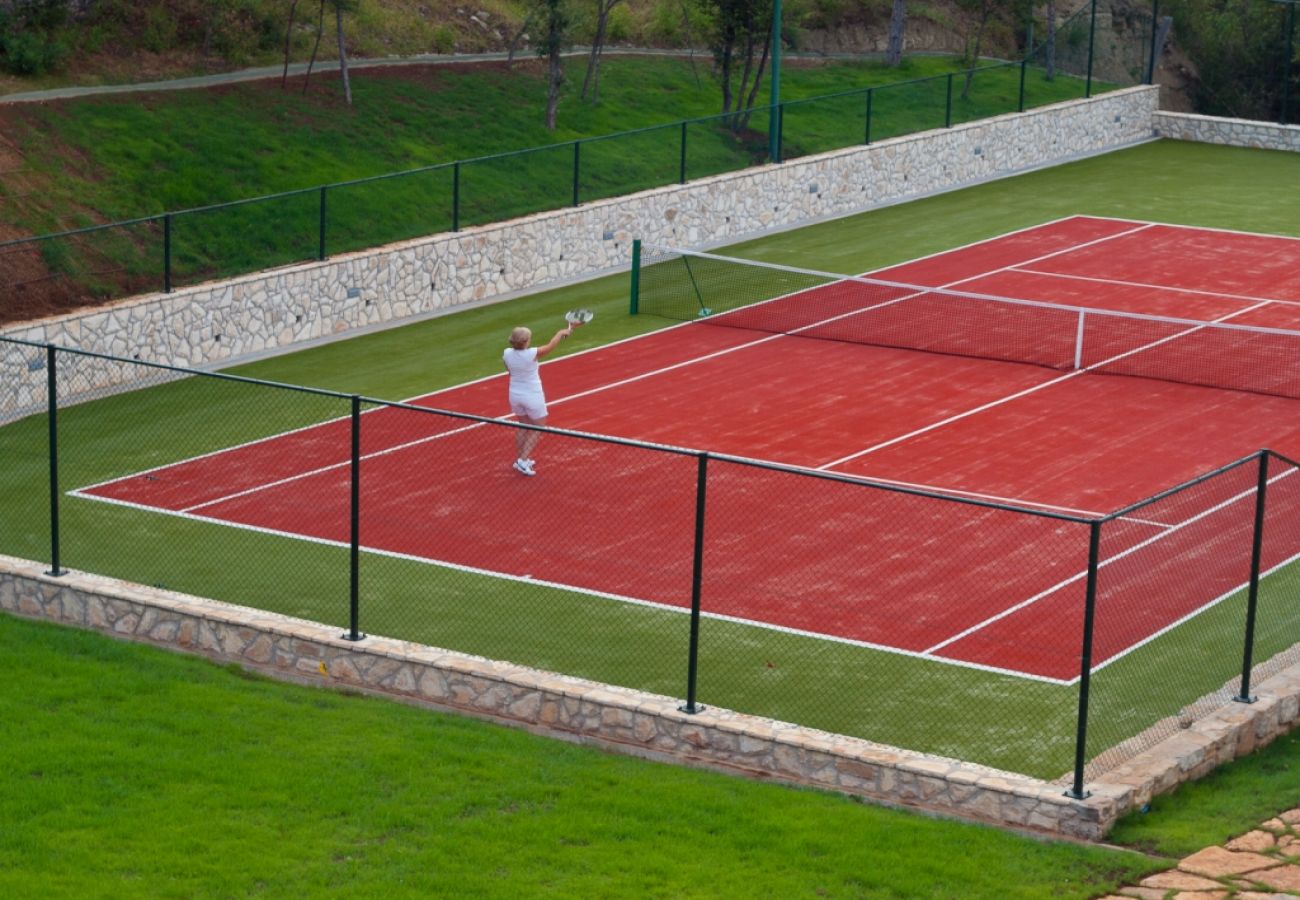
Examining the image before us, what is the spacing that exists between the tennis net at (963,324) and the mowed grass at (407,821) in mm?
15626

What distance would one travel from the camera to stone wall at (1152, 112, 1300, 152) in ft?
155

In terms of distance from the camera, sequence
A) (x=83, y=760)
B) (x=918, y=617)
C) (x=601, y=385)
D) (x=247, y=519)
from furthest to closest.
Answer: (x=601, y=385) < (x=247, y=519) < (x=918, y=617) < (x=83, y=760)

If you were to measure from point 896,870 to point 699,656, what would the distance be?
4.97 metres

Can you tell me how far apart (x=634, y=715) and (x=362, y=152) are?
21287mm

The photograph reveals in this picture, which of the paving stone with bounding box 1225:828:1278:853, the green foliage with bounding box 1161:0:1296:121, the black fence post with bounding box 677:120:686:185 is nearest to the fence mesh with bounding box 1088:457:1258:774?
the paving stone with bounding box 1225:828:1278:853

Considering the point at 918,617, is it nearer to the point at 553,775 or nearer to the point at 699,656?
the point at 699,656

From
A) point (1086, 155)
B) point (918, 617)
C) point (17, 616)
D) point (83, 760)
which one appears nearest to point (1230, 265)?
point (1086, 155)

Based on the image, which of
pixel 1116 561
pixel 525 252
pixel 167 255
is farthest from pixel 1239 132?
pixel 1116 561

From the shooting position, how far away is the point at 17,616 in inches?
683

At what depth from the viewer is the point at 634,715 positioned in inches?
588

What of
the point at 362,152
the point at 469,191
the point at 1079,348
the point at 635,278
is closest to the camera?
the point at 1079,348

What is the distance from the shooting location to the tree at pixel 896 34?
50000 millimetres

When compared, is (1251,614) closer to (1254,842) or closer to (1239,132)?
(1254,842)

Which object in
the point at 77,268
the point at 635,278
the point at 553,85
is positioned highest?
the point at 553,85
